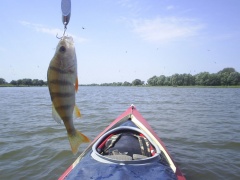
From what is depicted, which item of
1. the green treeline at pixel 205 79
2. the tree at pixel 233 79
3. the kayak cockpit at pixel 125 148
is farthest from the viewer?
the green treeline at pixel 205 79

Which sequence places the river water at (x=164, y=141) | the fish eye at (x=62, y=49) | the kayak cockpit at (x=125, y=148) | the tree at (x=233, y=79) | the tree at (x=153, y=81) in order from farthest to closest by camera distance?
the tree at (x=153, y=81), the tree at (x=233, y=79), the river water at (x=164, y=141), the kayak cockpit at (x=125, y=148), the fish eye at (x=62, y=49)

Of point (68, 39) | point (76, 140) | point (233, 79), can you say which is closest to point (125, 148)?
point (76, 140)

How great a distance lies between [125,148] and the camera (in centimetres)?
542

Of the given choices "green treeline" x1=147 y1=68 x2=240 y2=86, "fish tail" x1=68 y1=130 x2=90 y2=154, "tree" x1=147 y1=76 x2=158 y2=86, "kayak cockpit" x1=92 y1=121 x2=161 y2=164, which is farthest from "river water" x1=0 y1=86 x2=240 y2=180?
"tree" x1=147 y1=76 x2=158 y2=86

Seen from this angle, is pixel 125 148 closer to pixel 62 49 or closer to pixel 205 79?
pixel 62 49

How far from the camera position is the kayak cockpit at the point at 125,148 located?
4746 mm

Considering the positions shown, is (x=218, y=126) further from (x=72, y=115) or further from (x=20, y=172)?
(x=72, y=115)

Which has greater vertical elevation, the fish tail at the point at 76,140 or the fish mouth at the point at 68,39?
the fish mouth at the point at 68,39

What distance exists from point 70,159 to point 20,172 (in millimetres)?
1668

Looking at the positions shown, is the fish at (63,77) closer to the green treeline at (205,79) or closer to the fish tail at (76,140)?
the fish tail at (76,140)

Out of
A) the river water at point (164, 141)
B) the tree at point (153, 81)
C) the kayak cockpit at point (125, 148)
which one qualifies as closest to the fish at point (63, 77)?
the kayak cockpit at point (125, 148)

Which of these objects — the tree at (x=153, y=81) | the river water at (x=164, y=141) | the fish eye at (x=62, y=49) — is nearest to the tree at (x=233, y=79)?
the tree at (x=153, y=81)

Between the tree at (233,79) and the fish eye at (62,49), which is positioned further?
the tree at (233,79)

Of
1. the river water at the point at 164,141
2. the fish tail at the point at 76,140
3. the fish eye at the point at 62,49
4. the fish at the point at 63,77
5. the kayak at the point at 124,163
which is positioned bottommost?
the river water at the point at 164,141
